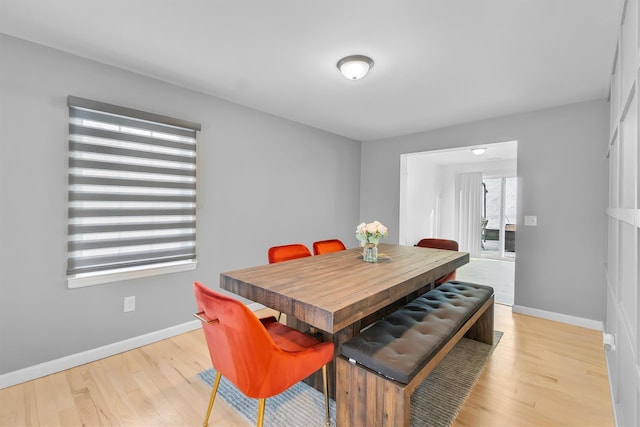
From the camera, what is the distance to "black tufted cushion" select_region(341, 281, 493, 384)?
4.32ft

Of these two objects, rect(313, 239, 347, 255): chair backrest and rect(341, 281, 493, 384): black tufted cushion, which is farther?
rect(313, 239, 347, 255): chair backrest

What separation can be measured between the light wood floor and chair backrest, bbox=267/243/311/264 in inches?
37.7

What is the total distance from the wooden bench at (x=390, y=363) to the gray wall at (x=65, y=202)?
1941 millimetres

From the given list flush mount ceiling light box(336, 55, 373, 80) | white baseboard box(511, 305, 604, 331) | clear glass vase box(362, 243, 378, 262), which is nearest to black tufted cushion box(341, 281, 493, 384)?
clear glass vase box(362, 243, 378, 262)

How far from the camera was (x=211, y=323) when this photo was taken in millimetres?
1267

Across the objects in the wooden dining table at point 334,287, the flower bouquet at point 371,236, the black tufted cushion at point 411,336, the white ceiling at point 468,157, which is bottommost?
the black tufted cushion at point 411,336

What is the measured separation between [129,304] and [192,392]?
1.03m

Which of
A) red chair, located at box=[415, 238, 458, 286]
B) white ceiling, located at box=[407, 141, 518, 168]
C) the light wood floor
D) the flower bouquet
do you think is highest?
white ceiling, located at box=[407, 141, 518, 168]

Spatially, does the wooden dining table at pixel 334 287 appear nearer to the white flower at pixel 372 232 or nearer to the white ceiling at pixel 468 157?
the white flower at pixel 372 232

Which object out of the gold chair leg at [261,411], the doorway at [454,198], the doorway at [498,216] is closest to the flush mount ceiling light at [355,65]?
the gold chair leg at [261,411]

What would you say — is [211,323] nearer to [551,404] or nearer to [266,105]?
[551,404]

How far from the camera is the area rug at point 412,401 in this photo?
162 centimetres

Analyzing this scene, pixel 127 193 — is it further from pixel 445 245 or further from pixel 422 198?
pixel 422 198

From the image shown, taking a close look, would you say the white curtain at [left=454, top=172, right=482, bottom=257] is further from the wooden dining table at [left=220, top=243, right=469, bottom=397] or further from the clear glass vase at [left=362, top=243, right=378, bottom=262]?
the clear glass vase at [left=362, top=243, right=378, bottom=262]
